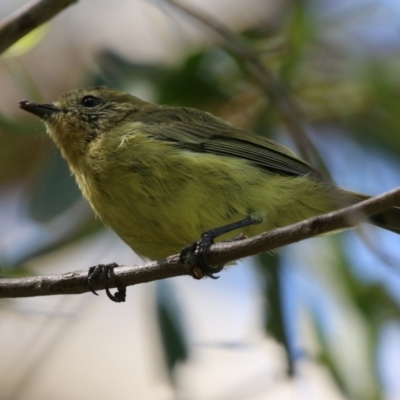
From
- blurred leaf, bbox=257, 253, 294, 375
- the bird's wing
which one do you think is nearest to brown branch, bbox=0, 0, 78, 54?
the bird's wing

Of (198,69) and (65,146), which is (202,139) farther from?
(65,146)

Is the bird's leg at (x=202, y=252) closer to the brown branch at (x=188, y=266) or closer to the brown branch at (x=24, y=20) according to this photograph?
the brown branch at (x=188, y=266)

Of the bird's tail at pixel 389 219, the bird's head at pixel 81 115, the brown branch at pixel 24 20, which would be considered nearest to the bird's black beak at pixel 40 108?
the bird's head at pixel 81 115

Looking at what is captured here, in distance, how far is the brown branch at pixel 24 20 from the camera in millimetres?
2512

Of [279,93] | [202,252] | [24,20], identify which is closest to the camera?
[202,252]

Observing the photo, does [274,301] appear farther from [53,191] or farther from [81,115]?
[81,115]

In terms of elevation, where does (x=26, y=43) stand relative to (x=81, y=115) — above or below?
above

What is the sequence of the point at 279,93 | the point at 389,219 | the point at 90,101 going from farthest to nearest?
the point at 90,101 < the point at 389,219 < the point at 279,93

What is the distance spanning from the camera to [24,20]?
2.54m

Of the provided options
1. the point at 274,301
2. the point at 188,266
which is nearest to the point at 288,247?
the point at 274,301

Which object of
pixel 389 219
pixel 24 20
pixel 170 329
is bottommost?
pixel 170 329

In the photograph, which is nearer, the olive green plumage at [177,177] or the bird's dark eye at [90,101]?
the olive green plumage at [177,177]

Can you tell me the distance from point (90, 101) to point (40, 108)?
1.08 feet

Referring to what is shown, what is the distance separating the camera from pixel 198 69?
3.64m
